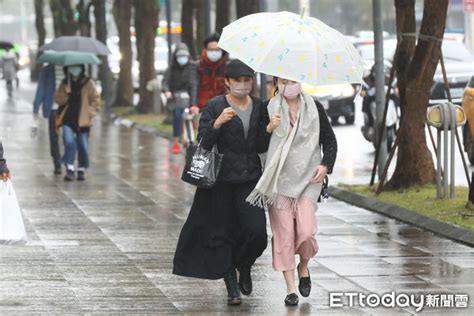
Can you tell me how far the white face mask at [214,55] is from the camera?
749 inches

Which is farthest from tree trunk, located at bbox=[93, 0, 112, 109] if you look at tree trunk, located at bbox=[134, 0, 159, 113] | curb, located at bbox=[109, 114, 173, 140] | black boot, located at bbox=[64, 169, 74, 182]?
black boot, located at bbox=[64, 169, 74, 182]

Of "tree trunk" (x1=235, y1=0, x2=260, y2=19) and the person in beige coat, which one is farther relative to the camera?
"tree trunk" (x1=235, y1=0, x2=260, y2=19)

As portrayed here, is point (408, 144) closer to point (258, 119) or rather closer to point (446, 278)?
point (446, 278)

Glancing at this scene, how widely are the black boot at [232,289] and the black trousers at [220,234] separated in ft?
0.21

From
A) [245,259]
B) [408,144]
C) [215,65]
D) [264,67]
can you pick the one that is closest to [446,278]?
[245,259]

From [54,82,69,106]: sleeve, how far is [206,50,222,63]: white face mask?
2317 mm

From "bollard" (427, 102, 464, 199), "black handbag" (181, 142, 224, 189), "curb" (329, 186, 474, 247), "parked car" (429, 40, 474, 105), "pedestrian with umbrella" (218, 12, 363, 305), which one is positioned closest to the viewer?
"pedestrian with umbrella" (218, 12, 363, 305)

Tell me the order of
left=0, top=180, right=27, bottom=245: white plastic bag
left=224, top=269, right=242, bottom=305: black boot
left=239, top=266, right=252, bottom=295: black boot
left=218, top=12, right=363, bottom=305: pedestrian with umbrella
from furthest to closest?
left=0, top=180, right=27, bottom=245: white plastic bag
left=239, top=266, right=252, bottom=295: black boot
left=224, top=269, right=242, bottom=305: black boot
left=218, top=12, right=363, bottom=305: pedestrian with umbrella

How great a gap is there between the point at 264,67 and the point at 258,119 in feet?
1.99

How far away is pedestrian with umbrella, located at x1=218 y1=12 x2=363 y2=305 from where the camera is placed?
408 inches

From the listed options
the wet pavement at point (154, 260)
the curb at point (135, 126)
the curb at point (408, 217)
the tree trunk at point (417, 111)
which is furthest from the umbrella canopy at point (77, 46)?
the curb at point (135, 126)

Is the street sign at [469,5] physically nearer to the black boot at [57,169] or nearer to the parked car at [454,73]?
the parked car at [454,73]

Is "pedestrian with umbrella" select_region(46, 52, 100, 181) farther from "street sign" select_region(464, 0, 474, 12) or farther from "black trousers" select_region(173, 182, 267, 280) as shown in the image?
"street sign" select_region(464, 0, 474, 12)

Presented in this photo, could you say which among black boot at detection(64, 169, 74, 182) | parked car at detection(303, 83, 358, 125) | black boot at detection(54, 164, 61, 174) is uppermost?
black boot at detection(64, 169, 74, 182)
